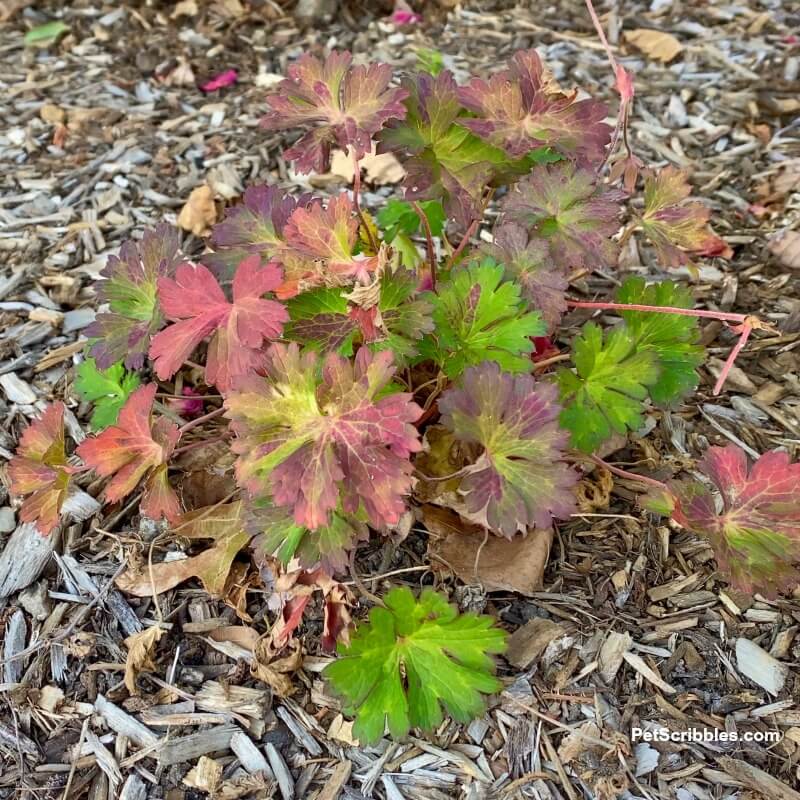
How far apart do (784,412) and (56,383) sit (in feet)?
5.83

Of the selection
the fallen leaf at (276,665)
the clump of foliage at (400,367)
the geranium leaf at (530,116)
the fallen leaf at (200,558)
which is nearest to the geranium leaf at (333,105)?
the clump of foliage at (400,367)

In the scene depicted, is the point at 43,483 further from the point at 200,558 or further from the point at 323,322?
the point at 323,322

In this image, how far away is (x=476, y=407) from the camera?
131 cm

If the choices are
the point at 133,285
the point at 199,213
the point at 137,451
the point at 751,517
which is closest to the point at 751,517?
the point at 751,517

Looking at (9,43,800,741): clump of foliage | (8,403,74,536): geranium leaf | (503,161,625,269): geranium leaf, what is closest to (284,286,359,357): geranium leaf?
(9,43,800,741): clump of foliage

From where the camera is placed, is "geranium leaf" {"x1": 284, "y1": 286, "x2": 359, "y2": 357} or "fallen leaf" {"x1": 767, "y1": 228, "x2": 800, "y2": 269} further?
"fallen leaf" {"x1": 767, "y1": 228, "x2": 800, "y2": 269}

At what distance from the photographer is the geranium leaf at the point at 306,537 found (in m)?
1.31

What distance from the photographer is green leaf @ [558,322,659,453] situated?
1550 mm

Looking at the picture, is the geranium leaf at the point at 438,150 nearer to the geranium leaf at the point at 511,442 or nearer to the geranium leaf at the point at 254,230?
the geranium leaf at the point at 254,230

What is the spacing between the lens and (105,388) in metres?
1.75

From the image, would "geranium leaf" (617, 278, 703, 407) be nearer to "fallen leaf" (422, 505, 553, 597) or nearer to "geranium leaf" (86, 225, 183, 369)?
"fallen leaf" (422, 505, 553, 597)

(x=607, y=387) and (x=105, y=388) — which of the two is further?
(x=105, y=388)

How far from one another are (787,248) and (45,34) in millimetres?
2735

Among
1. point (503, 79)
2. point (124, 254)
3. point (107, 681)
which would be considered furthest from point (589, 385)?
point (107, 681)
